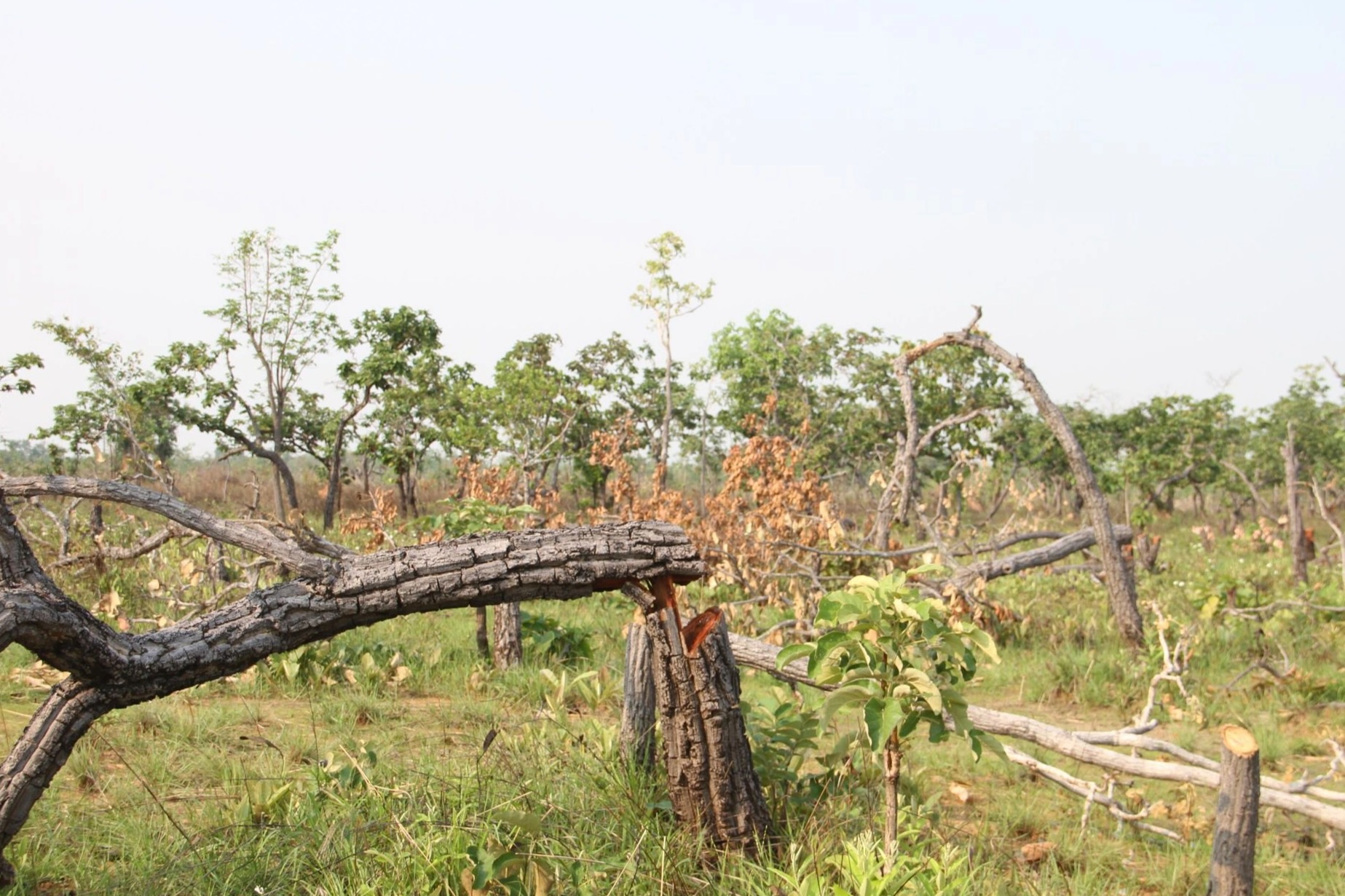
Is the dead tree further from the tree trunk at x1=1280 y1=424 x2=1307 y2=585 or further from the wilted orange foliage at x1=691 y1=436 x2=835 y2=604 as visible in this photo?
the tree trunk at x1=1280 y1=424 x2=1307 y2=585

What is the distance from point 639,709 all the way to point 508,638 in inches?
121

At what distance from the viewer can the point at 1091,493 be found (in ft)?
28.3

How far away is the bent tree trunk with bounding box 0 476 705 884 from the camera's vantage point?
9.11ft

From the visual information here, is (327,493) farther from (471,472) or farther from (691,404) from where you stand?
(471,472)

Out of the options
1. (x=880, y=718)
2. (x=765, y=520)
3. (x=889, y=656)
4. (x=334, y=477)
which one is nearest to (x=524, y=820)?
(x=880, y=718)

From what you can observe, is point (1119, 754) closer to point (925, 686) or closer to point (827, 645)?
point (925, 686)

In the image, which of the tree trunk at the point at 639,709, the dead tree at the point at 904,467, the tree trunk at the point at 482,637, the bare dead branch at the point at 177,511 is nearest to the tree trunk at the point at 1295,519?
the dead tree at the point at 904,467

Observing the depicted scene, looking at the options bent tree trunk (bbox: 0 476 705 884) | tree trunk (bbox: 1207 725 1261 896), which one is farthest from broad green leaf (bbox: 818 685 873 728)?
tree trunk (bbox: 1207 725 1261 896)

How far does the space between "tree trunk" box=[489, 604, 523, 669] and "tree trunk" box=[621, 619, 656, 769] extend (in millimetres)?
2651

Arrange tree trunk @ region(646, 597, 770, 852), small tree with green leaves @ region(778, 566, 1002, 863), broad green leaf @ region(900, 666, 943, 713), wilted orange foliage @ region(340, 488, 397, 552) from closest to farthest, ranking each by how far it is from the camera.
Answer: broad green leaf @ region(900, 666, 943, 713)
small tree with green leaves @ region(778, 566, 1002, 863)
tree trunk @ region(646, 597, 770, 852)
wilted orange foliage @ region(340, 488, 397, 552)

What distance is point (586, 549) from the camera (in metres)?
3.29

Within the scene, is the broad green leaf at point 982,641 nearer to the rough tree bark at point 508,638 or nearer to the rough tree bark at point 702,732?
the rough tree bark at point 702,732

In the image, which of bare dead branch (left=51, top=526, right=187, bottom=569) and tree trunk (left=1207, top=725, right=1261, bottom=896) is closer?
tree trunk (left=1207, top=725, right=1261, bottom=896)

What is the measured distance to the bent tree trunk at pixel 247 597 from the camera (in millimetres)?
2775
